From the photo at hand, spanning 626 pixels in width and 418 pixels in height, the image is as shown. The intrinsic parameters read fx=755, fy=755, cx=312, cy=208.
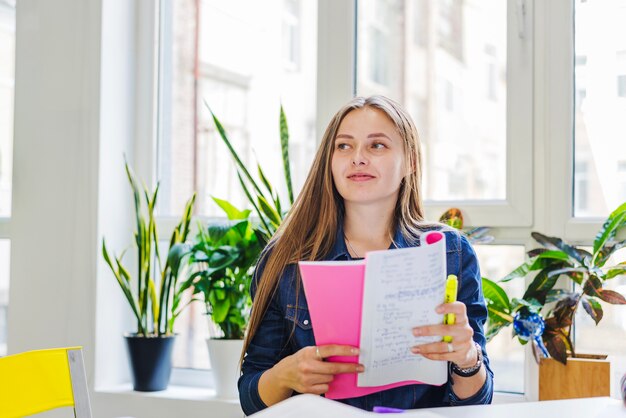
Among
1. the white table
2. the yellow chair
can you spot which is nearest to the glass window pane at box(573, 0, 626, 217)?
the white table

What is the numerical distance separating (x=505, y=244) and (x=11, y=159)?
2159 millimetres

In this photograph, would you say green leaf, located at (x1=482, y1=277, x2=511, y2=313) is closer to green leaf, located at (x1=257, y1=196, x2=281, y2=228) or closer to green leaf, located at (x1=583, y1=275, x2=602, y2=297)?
green leaf, located at (x1=583, y1=275, x2=602, y2=297)

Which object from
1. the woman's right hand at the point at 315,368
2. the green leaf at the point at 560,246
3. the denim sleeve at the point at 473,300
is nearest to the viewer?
the woman's right hand at the point at 315,368

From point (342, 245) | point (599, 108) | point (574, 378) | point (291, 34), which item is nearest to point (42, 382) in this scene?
point (342, 245)

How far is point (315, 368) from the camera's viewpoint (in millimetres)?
1578

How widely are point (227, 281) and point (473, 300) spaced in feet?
3.43

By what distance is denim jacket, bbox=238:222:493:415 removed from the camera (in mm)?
1866

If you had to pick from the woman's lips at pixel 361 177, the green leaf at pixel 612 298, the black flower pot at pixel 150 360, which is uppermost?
the woman's lips at pixel 361 177

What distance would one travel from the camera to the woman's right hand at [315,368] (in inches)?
59.8

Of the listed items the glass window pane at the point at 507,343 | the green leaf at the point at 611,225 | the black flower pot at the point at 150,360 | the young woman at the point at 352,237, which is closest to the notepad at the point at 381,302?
the young woman at the point at 352,237

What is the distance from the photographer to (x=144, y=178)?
318cm

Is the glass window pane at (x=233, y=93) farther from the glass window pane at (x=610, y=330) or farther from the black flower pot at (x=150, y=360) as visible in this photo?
the glass window pane at (x=610, y=330)

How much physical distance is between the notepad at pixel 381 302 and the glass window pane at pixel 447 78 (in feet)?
4.13

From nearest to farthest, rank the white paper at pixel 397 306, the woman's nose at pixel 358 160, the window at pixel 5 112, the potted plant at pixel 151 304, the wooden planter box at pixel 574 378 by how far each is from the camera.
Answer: the white paper at pixel 397 306, the woman's nose at pixel 358 160, the wooden planter box at pixel 574 378, the potted plant at pixel 151 304, the window at pixel 5 112
